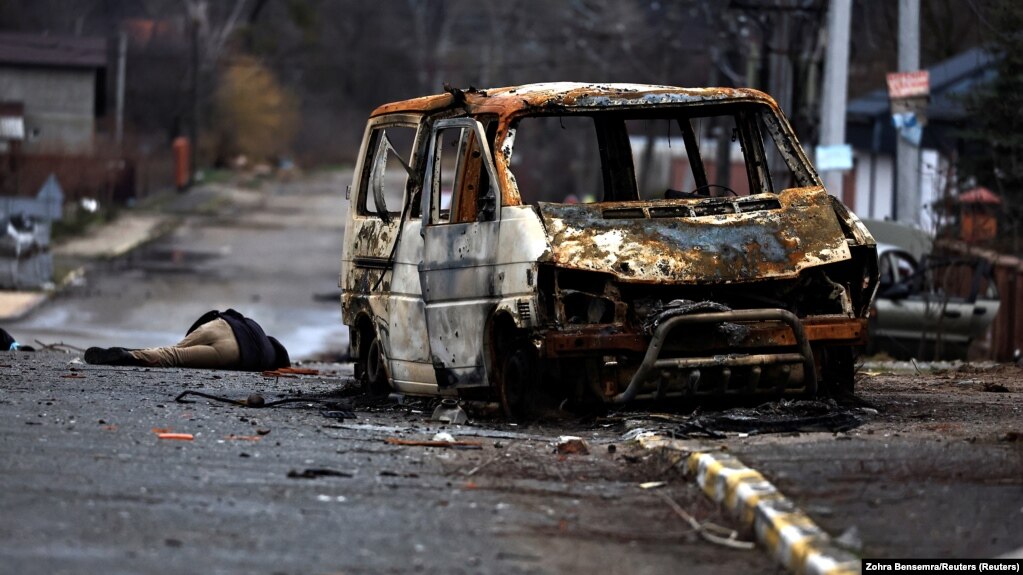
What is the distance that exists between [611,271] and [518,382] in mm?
1052

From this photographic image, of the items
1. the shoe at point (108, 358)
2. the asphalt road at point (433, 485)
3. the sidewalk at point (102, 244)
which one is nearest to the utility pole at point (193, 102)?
the sidewalk at point (102, 244)

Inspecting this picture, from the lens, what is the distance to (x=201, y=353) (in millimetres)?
14961

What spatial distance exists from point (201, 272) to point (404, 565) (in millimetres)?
34949

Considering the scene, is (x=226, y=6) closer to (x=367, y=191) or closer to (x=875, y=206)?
(x=875, y=206)

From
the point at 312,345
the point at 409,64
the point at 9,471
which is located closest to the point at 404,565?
the point at 9,471

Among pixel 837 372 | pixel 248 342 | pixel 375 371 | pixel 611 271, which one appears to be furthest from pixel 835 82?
pixel 611 271

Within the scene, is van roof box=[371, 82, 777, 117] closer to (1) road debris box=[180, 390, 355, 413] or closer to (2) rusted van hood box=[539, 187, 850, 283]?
(2) rusted van hood box=[539, 187, 850, 283]

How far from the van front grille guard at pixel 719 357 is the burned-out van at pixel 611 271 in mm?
12

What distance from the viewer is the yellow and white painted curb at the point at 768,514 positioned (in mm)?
6055

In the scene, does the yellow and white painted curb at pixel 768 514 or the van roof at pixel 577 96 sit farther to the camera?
the van roof at pixel 577 96

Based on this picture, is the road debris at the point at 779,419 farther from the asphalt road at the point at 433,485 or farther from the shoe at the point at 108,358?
the shoe at the point at 108,358

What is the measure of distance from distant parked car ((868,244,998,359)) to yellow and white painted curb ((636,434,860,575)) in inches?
474

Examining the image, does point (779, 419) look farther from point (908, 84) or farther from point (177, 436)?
point (908, 84)

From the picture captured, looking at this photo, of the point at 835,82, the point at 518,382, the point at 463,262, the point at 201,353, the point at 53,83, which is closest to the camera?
the point at 518,382
